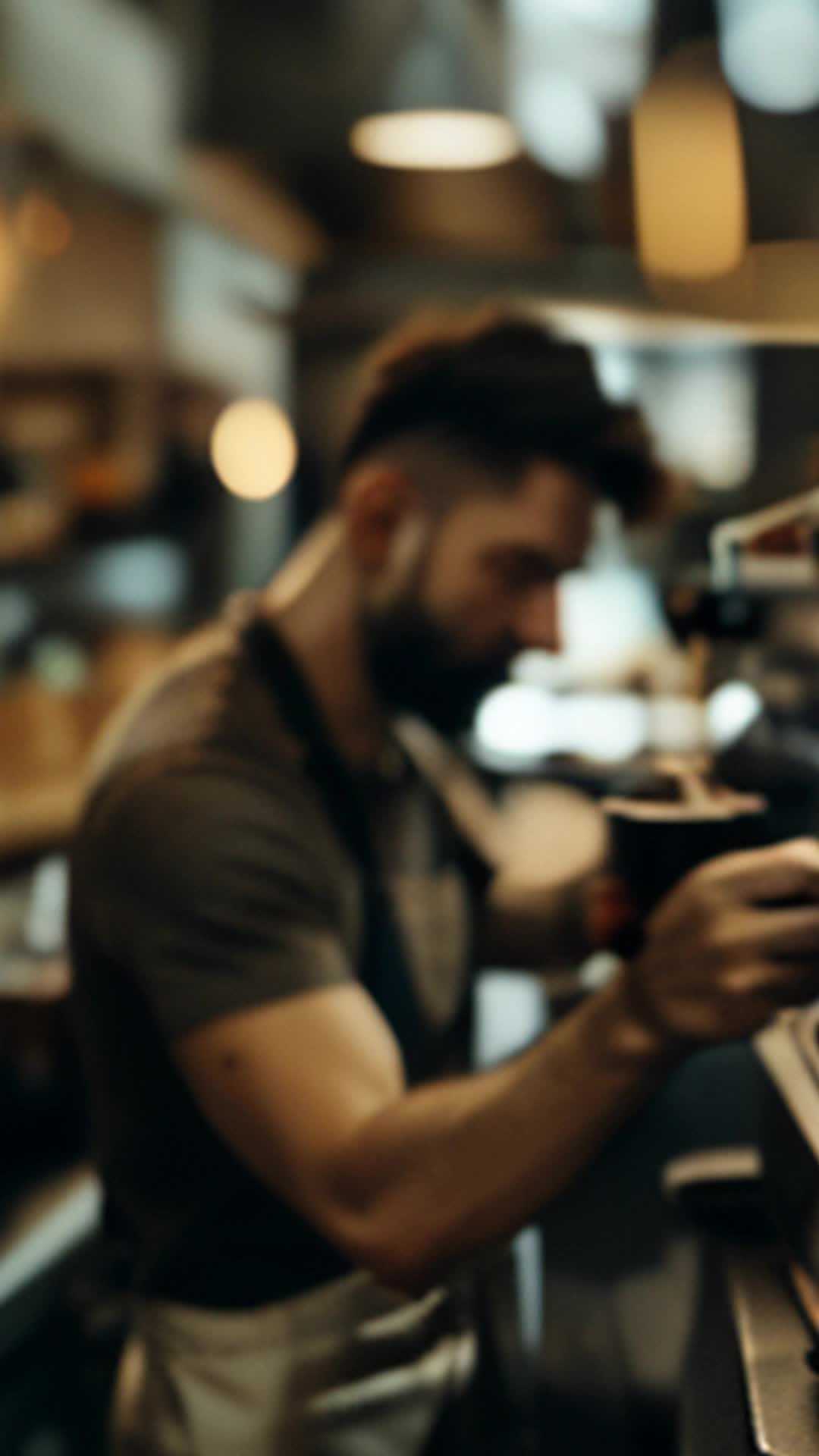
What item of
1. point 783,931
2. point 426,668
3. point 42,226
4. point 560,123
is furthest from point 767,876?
point 42,226

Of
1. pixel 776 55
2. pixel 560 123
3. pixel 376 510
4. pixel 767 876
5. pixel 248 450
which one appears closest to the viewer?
pixel 767 876

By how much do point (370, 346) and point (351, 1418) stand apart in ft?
1.81

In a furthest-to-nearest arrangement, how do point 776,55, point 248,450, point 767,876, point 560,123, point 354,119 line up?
point 248,450 → point 354,119 → point 560,123 → point 776,55 → point 767,876

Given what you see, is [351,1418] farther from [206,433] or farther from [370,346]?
[206,433]

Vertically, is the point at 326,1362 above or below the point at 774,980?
below

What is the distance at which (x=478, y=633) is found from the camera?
661 mm

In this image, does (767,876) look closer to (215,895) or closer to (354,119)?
(215,895)

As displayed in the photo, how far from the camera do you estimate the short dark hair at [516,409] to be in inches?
24.2

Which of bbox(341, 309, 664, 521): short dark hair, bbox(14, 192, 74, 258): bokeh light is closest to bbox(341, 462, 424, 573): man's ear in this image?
bbox(341, 309, 664, 521): short dark hair

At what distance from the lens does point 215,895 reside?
63 cm

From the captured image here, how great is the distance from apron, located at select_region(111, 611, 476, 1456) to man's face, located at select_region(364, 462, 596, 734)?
70 mm

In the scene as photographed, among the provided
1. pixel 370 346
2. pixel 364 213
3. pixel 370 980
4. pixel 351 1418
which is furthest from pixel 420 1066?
pixel 364 213

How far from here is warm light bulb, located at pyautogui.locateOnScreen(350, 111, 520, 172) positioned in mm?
953

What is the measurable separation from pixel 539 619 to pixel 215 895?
0.20m
